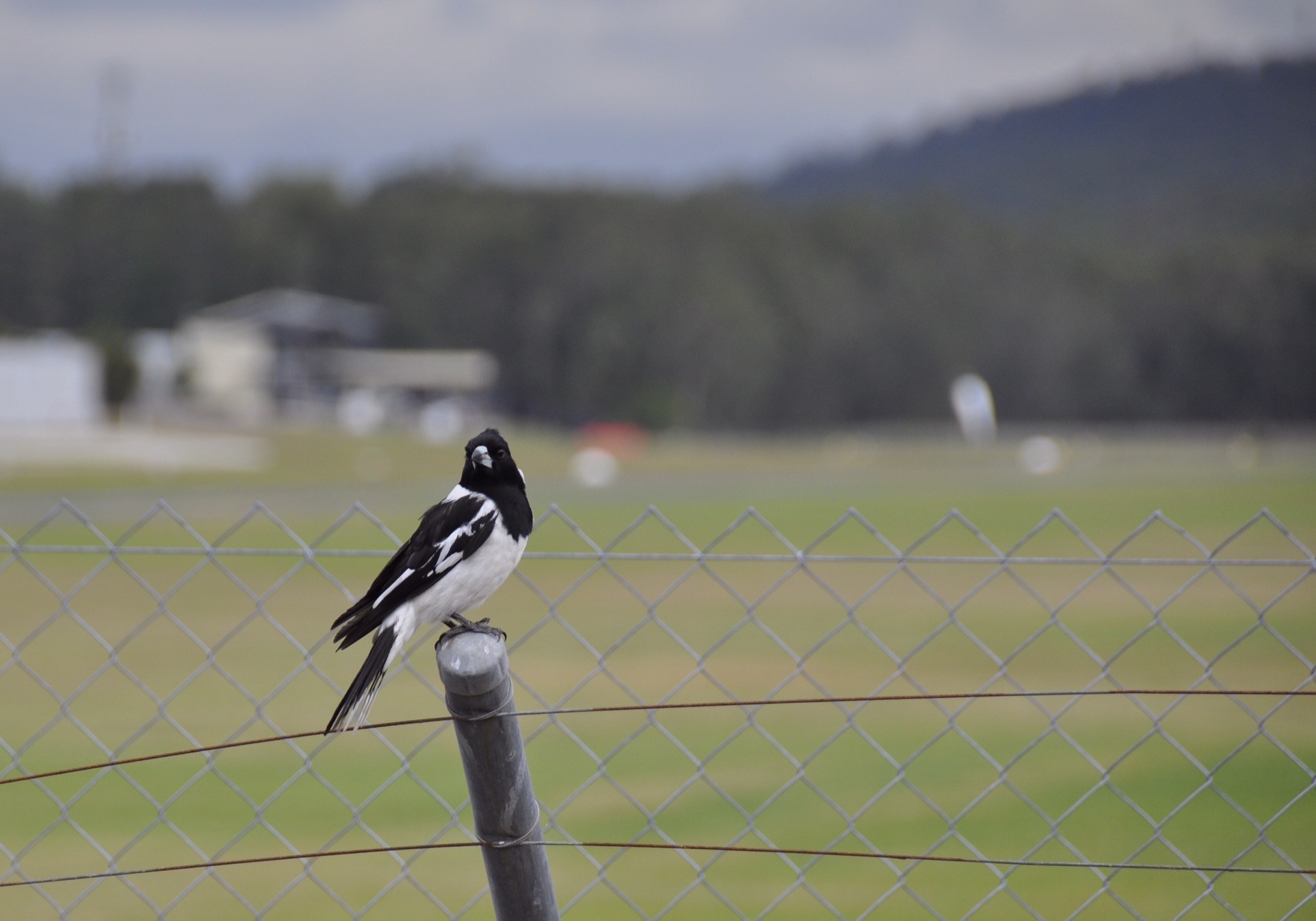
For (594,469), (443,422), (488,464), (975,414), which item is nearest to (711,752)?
(488,464)

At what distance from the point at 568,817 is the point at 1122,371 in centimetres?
9828

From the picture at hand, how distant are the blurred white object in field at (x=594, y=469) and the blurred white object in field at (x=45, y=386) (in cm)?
2053

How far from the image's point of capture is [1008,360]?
98.9 meters

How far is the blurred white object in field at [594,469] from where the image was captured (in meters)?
38.9

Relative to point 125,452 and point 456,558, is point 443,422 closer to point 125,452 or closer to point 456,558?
point 125,452

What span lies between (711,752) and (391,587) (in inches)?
220

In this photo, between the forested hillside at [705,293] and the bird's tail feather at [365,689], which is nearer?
the bird's tail feather at [365,689]

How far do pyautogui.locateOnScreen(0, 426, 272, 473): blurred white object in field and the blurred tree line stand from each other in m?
37.4

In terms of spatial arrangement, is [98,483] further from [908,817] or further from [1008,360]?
[1008,360]

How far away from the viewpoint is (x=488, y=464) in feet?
8.75

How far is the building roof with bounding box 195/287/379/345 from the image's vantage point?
8044 centimetres

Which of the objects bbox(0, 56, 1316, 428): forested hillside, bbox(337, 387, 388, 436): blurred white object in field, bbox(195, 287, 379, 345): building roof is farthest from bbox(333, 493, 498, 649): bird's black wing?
bbox(195, 287, 379, 345): building roof

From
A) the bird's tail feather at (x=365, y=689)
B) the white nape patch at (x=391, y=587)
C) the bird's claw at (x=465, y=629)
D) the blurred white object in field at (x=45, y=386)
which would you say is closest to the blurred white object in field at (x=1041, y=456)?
the blurred white object in field at (x=45, y=386)

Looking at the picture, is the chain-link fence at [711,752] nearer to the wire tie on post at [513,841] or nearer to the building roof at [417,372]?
the wire tie on post at [513,841]
